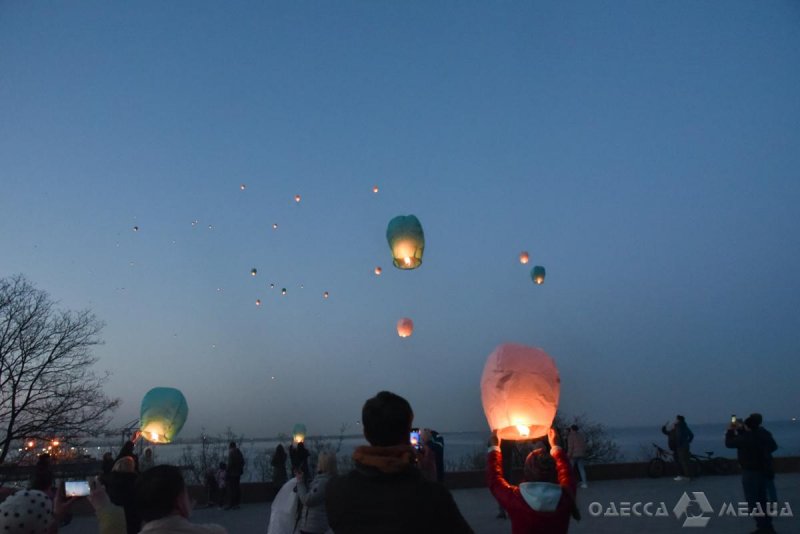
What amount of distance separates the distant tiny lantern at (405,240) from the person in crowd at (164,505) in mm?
8188

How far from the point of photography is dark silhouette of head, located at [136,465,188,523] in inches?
109

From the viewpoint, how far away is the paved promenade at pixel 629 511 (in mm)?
8312

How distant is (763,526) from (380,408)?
285 inches

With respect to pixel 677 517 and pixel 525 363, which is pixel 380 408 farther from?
pixel 677 517

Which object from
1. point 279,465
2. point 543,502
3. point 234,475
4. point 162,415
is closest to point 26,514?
point 543,502

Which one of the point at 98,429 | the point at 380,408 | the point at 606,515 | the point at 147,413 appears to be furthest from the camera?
the point at 98,429

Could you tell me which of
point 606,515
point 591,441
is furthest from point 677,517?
point 591,441

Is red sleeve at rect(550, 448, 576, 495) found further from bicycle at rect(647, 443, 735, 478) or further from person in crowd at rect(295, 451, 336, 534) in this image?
bicycle at rect(647, 443, 735, 478)

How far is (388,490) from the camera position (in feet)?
7.01

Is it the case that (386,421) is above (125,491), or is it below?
above

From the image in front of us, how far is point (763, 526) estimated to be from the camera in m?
7.36

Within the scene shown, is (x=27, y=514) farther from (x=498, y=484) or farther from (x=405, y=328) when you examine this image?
(x=405, y=328)

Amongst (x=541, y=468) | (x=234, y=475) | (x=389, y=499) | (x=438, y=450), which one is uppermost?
(x=389, y=499)

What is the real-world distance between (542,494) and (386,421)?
60.8 inches
